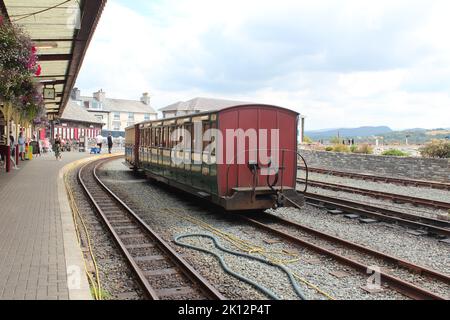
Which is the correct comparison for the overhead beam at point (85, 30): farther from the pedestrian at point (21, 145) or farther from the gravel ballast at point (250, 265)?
the pedestrian at point (21, 145)

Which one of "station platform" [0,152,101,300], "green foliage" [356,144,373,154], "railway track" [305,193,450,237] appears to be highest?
"green foliage" [356,144,373,154]

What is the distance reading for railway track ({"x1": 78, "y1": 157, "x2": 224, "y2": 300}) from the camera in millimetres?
5402

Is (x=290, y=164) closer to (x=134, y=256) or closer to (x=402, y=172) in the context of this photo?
(x=134, y=256)

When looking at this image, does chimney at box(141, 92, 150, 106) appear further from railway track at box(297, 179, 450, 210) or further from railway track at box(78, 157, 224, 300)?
railway track at box(78, 157, 224, 300)

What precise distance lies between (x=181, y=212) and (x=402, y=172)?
42.8 feet

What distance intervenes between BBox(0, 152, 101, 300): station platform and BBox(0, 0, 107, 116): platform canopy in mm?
4378

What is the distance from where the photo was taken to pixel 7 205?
34.0 feet

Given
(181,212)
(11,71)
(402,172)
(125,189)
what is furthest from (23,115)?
(402,172)

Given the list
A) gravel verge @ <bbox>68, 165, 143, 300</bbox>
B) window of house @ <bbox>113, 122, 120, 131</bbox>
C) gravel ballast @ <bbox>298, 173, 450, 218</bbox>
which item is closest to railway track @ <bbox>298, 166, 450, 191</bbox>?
gravel ballast @ <bbox>298, 173, 450, 218</bbox>

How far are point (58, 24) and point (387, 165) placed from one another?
52.9ft

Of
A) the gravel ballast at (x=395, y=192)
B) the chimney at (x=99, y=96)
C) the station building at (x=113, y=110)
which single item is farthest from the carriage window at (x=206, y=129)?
the chimney at (x=99, y=96)

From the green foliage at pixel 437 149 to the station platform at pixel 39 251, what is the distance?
1844 cm

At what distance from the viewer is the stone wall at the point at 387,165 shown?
18391 mm

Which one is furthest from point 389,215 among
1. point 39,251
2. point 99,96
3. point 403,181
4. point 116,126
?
point 99,96
